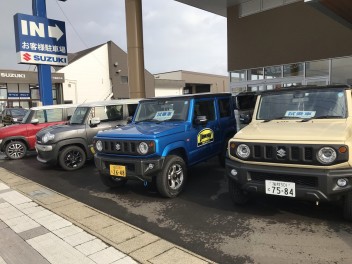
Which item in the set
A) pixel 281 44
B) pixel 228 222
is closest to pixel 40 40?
pixel 281 44

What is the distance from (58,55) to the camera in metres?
13.3

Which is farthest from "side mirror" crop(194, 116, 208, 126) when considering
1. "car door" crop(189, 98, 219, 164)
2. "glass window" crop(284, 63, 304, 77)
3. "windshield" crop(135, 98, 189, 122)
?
"glass window" crop(284, 63, 304, 77)

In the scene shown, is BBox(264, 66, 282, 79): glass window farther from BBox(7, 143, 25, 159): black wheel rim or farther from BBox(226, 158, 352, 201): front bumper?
BBox(7, 143, 25, 159): black wheel rim

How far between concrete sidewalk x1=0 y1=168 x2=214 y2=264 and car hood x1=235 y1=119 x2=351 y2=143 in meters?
1.83

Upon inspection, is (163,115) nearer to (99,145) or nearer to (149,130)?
(149,130)

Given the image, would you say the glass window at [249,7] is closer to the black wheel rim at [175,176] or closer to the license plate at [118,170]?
the black wheel rim at [175,176]

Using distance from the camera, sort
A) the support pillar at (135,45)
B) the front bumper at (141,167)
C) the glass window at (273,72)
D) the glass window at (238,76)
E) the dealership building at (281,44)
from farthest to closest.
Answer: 1. the glass window at (238,76)
2. the glass window at (273,72)
3. the support pillar at (135,45)
4. the dealership building at (281,44)
5. the front bumper at (141,167)

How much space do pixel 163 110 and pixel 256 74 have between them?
9.19 metres

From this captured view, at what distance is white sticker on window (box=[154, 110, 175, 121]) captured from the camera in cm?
609

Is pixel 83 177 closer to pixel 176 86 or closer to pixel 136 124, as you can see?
pixel 136 124

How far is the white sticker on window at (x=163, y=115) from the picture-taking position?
6088 mm

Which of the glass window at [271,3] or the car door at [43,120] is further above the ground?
the glass window at [271,3]

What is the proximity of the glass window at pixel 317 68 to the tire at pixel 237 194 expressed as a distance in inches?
355

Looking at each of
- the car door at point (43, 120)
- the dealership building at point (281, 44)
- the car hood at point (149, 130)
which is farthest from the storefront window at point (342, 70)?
the car door at point (43, 120)
